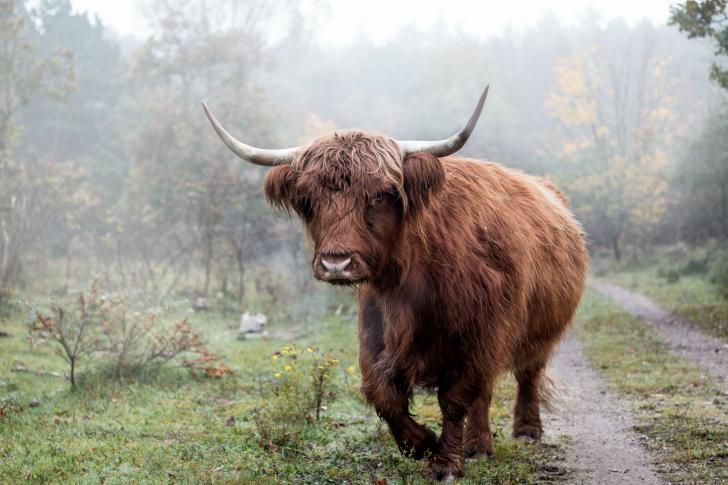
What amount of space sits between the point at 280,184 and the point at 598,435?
379 centimetres

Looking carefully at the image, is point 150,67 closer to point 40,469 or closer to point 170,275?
point 170,275

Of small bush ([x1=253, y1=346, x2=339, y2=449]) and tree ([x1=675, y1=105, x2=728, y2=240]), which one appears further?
tree ([x1=675, y1=105, x2=728, y2=240])

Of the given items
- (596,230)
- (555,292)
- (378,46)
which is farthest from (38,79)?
(378,46)

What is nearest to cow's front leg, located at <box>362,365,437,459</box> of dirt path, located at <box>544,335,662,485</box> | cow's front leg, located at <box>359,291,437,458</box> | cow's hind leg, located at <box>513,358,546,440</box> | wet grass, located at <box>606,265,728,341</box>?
cow's front leg, located at <box>359,291,437,458</box>

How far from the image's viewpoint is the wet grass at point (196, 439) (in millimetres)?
4828

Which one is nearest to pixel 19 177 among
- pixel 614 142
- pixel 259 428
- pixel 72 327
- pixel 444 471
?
pixel 72 327

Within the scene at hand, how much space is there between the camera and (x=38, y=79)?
18328 mm

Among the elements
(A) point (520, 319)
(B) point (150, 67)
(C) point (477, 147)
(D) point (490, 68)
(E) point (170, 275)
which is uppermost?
(D) point (490, 68)

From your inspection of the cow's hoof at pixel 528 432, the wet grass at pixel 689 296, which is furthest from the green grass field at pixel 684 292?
the cow's hoof at pixel 528 432

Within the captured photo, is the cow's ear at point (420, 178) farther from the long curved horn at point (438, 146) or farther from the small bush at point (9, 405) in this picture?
the small bush at point (9, 405)

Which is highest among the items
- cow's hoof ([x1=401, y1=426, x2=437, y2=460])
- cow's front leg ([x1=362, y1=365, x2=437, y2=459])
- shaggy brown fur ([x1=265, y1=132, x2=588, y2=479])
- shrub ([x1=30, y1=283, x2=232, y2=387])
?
shaggy brown fur ([x1=265, y1=132, x2=588, y2=479])

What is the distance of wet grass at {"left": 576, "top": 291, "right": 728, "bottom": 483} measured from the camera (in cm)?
506

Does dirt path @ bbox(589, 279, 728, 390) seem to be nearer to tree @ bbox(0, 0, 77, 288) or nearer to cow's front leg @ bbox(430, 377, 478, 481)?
cow's front leg @ bbox(430, 377, 478, 481)

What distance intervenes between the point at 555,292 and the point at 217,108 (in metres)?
24.2
